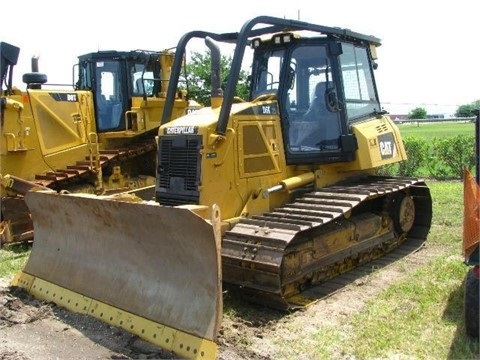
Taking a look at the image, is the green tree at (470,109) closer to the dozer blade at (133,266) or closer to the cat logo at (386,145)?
the cat logo at (386,145)

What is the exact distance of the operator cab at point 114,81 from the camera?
1075cm

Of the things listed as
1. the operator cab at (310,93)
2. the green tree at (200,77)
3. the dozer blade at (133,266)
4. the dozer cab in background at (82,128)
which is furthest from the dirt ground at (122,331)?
the green tree at (200,77)

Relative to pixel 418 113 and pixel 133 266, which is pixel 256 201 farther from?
pixel 418 113

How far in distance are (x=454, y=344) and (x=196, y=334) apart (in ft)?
6.68

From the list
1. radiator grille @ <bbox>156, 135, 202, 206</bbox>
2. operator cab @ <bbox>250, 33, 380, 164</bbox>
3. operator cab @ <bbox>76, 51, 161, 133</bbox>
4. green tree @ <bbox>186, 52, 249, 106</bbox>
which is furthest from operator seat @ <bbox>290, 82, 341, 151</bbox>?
green tree @ <bbox>186, 52, 249, 106</bbox>

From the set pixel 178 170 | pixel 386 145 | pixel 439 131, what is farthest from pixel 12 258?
pixel 439 131

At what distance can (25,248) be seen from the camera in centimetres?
838

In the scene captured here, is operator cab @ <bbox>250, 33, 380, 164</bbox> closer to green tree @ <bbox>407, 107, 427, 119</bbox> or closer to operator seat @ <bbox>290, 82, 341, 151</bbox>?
operator seat @ <bbox>290, 82, 341, 151</bbox>

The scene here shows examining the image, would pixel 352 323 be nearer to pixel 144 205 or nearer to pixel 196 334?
pixel 196 334

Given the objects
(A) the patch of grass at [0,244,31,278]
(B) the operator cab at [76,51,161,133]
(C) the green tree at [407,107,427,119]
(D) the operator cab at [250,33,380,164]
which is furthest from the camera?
(C) the green tree at [407,107,427,119]

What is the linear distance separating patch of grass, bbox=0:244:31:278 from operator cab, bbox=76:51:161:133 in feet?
10.4

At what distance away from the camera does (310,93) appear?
21.6 feet

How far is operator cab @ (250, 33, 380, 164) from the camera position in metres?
6.51

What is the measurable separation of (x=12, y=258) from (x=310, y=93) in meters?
4.72
